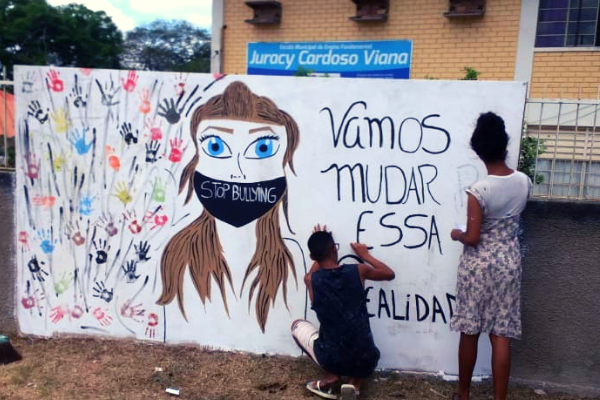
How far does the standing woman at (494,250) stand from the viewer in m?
2.83

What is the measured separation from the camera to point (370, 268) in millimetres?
3178

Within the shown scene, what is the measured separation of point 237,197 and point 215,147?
37 cm

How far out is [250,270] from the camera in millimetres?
3631

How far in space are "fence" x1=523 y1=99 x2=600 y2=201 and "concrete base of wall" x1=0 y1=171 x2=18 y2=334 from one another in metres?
3.61

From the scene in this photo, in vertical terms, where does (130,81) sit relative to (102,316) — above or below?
above

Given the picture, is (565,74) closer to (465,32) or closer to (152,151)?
(465,32)

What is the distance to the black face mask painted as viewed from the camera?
355cm

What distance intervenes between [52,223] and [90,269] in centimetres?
43

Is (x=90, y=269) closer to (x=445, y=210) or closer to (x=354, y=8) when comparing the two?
(x=445, y=210)

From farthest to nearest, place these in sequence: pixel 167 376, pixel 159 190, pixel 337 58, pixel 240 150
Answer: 1. pixel 337 58
2. pixel 159 190
3. pixel 240 150
4. pixel 167 376

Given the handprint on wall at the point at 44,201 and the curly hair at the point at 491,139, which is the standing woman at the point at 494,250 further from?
the handprint on wall at the point at 44,201

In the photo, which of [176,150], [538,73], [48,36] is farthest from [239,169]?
[48,36]

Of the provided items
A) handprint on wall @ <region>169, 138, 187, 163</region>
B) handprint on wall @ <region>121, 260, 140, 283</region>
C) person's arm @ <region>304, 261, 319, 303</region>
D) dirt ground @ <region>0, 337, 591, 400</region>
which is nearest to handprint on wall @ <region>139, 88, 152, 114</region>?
handprint on wall @ <region>169, 138, 187, 163</region>

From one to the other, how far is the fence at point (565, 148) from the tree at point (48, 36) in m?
30.7
